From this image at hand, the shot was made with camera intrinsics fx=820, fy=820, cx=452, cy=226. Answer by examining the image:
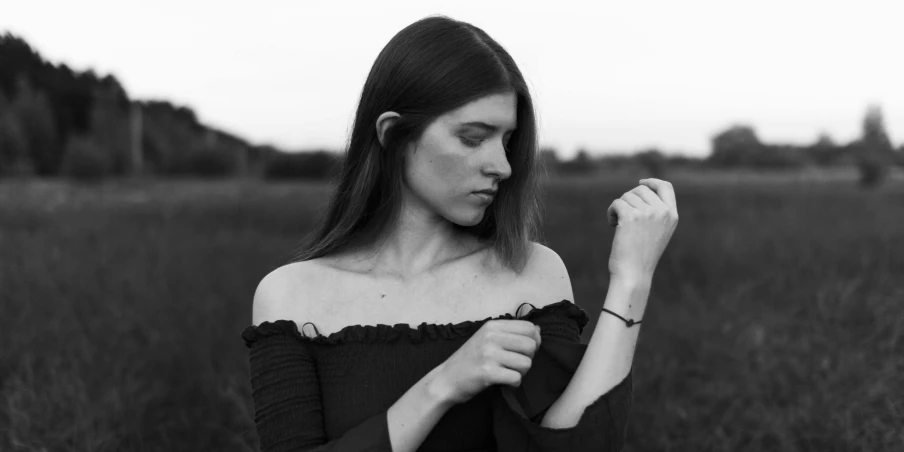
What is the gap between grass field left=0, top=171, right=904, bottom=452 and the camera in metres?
3.39

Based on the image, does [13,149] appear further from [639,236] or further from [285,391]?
[639,236]

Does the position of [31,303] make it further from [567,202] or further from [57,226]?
[567,202]

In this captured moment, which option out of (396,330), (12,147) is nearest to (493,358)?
(396,330)

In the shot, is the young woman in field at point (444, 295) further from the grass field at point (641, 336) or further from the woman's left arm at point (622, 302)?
the grass field at point (641, 336)

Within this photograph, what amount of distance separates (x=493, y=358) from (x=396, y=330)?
0.33m

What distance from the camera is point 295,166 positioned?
16.7 m

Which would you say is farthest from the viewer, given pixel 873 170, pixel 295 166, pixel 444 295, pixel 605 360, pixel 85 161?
pixel 295 166

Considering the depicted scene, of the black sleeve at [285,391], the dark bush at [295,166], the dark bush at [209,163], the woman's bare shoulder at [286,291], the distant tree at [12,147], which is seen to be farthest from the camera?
the dark bush at [295,166]

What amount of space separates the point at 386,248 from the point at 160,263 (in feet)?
16.5

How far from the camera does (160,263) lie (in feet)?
20.7

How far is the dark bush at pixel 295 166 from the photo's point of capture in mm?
16078

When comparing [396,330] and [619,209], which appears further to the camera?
[396,330]

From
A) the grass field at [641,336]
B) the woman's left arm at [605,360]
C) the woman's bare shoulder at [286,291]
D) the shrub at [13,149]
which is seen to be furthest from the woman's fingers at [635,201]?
the shrub at [13,149]

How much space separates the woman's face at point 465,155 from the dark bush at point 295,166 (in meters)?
14.1
